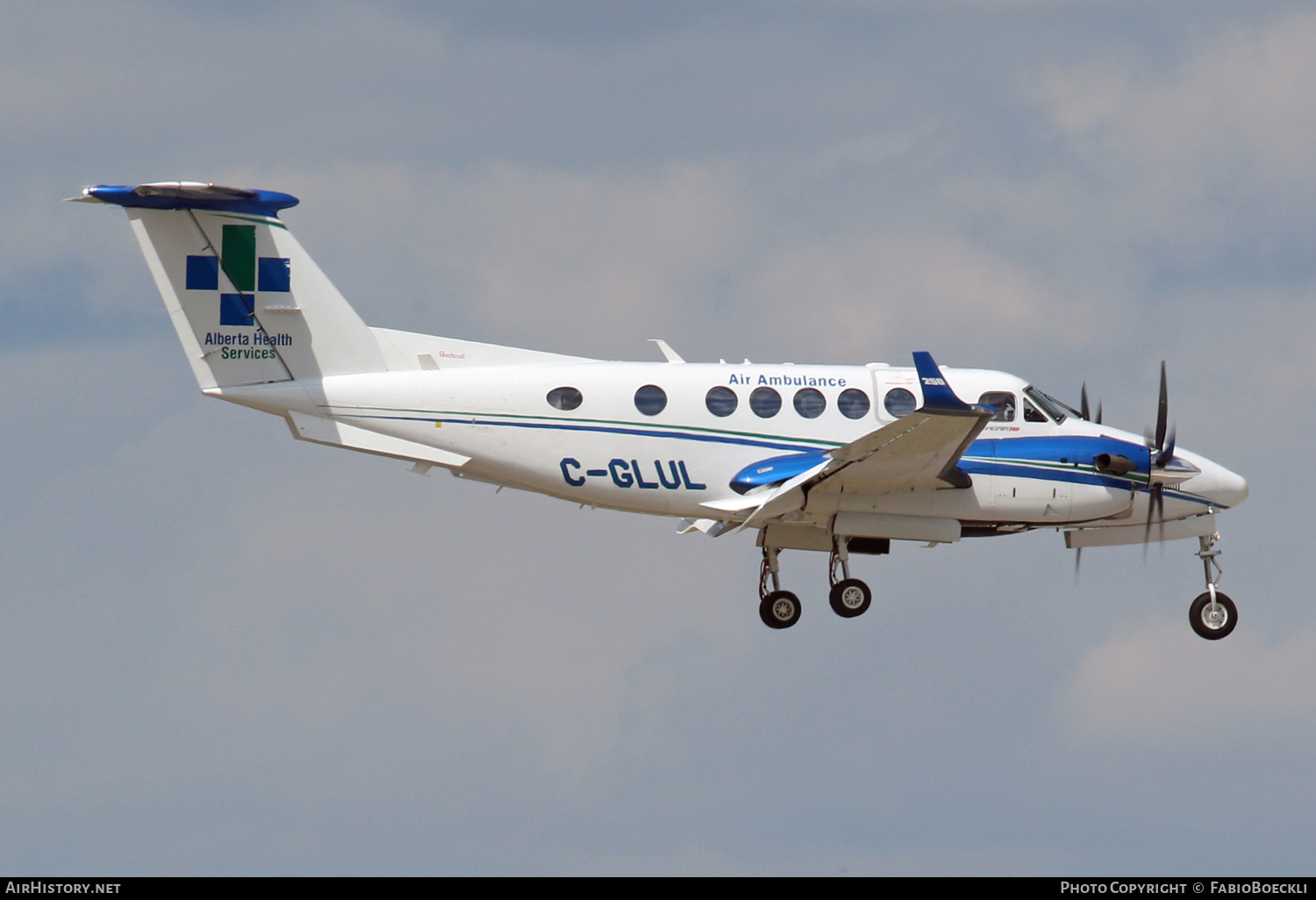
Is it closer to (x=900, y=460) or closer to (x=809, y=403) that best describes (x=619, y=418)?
(x=809, y=403)

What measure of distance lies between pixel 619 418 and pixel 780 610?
4929 mm

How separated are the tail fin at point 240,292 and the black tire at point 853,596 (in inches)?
360

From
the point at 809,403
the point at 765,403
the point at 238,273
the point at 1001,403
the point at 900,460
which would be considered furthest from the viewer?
the point at 1001,403

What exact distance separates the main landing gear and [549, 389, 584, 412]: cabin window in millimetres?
4881

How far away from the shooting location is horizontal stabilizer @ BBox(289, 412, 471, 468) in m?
34.0

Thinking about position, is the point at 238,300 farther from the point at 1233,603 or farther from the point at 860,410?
the point at 1233,603

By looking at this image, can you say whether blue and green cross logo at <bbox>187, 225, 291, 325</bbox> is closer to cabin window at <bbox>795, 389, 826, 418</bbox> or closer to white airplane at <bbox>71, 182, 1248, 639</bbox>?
white airplane at <bbox>71, 182, 1248, 639</bbox>

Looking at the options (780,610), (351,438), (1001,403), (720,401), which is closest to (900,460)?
(1001,403)

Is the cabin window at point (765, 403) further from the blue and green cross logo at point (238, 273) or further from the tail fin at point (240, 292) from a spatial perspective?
the blue and green cross logo at point (238, 273)

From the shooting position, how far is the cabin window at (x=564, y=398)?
34.4 m

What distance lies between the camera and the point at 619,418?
34469 millimetres

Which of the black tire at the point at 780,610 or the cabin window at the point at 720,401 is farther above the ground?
the cabin window at the point at 720,401

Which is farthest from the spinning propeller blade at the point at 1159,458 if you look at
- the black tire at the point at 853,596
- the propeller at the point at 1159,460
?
the black tire at the point at 853,596

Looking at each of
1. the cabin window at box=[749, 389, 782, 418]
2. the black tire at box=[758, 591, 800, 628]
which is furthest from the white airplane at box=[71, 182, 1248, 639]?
the black tire at box=[758, 591, 800, 628]
